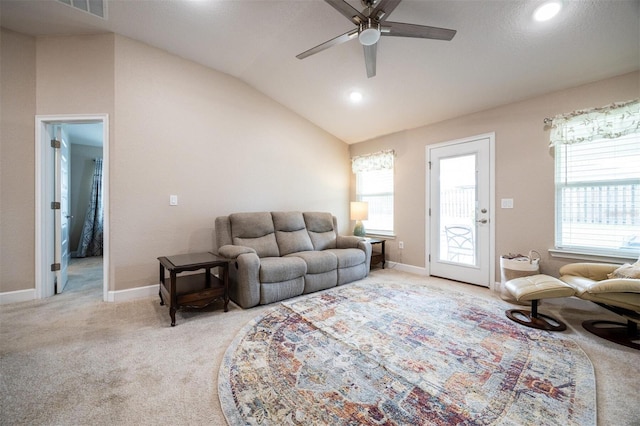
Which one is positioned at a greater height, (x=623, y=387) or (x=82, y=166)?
(x=82, y=166)

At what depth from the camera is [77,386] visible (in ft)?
4.91

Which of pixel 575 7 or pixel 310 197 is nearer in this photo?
pixel 575 7

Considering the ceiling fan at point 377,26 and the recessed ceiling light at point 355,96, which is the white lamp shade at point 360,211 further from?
the ceiling fan at point 377,26

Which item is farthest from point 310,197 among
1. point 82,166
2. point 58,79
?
point 82,166

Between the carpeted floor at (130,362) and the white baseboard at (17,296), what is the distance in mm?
120

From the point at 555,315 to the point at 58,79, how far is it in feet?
18.4

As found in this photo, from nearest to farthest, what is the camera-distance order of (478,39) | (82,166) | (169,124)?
(478,39) → (169,124) → (82,166)

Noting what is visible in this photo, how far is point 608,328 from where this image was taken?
2227mm

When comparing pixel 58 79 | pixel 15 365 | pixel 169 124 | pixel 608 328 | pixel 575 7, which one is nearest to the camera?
pixel 15 365

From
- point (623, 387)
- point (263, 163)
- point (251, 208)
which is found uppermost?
point (263, 163)

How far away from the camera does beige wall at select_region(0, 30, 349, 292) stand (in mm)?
2699

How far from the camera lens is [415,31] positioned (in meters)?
2.00

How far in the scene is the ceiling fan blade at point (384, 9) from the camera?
1.75m

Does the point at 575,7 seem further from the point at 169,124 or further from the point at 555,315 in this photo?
the point at 169,124
